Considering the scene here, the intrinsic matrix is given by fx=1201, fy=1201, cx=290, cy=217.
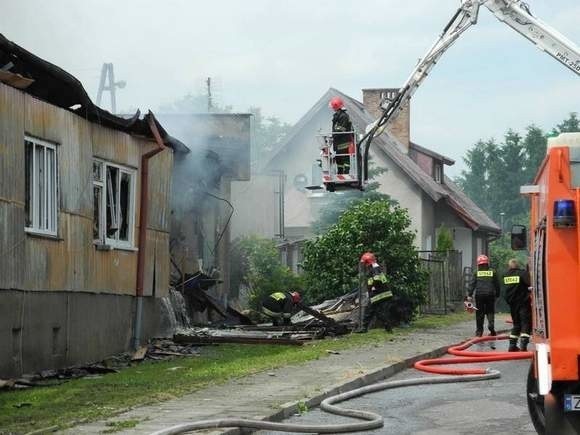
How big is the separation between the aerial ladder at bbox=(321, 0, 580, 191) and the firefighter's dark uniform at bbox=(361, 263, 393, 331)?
3.26 m

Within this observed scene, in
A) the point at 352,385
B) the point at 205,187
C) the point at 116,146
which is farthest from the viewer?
the point at 205,187

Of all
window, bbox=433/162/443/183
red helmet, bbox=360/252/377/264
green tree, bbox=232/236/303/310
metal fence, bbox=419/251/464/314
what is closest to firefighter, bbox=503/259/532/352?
red helmet, bbox=360/252/377/264

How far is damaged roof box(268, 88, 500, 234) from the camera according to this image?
47125 mm

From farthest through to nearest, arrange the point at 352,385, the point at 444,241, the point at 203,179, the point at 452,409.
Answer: the point at 444,241
the point at 203,179
the point at 352,385
the point at 452,409

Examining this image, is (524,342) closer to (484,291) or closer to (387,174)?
(484,291)

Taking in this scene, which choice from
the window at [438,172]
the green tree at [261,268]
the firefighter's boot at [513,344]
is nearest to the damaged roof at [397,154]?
the window at [438,172]

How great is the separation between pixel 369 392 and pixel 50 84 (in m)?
6.87

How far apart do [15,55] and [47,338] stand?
3.99 meters

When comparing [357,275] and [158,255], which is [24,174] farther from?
[357,275]

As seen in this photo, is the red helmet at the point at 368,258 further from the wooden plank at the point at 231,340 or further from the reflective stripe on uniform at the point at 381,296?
the wooden plank at the point at 231,340

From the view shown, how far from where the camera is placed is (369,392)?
14.8 metres

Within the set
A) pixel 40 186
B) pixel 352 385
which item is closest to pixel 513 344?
pixel 352 385

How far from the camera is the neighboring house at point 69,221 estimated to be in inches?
623

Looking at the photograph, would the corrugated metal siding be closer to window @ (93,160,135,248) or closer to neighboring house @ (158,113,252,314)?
window @ (93,160,135,248)
